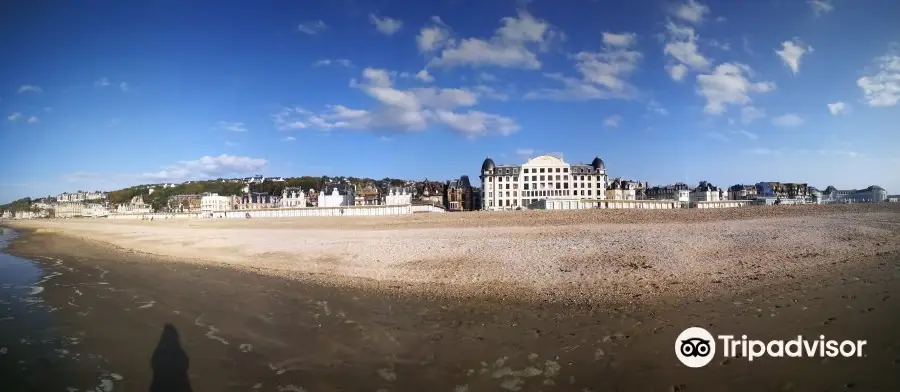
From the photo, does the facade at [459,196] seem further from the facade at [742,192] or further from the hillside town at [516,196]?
the facade at [742,192]

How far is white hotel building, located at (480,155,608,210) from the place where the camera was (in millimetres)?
88688

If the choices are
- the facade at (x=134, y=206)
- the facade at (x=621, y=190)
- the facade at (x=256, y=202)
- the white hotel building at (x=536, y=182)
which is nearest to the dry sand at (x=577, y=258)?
the white hotel building at (x=536, y=182)

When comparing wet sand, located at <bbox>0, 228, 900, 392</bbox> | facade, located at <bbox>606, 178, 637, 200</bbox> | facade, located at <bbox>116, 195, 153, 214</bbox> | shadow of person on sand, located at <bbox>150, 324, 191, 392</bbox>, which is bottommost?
shadow of person on sand, located at <bbox>150, 324, 191, 392</bbox>

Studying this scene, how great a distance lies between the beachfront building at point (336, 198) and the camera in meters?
100

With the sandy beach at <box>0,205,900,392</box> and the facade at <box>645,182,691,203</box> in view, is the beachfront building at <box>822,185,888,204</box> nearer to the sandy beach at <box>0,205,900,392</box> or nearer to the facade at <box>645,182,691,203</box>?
the facade at <box>645,182,691,203</box>

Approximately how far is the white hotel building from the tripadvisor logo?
264ft

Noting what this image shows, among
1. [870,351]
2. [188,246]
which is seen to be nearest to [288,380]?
[870,351]

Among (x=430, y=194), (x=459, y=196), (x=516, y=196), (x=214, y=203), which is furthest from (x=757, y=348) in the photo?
(x=214, y=203)

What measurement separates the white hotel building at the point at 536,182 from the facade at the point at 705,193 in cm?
3262

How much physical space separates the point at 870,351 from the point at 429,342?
23.4 feet

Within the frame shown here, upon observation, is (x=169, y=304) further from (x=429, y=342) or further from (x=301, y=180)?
(x=301, y=180)

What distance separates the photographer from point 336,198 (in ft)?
330

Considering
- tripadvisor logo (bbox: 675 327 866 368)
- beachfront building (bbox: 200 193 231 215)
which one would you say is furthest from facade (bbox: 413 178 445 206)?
tripadvisor logo (bbox: 675 327 866 368)

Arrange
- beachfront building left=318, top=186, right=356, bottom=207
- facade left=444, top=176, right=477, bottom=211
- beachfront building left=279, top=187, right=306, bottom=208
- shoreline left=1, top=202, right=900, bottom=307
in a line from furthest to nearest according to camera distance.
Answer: beachfront building left=279, top=187, right=306, bottom=208 → beachfront building left=318, top=186, right=356, bottom=207 → facade left=444, top=176, right=477, bottom=211 → shoreline left=1, top=202, right=900, bottom=307
